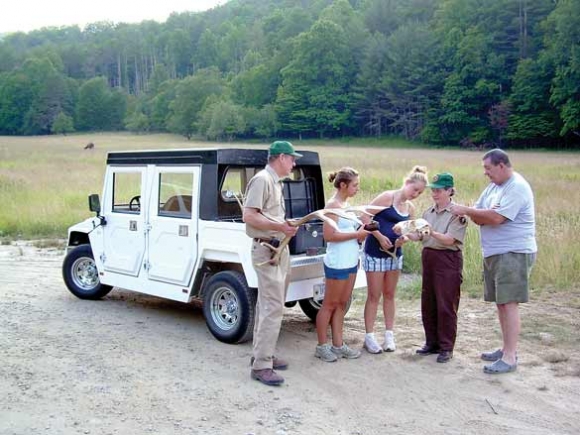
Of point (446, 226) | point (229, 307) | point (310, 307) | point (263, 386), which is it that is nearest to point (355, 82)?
point (310, 307)

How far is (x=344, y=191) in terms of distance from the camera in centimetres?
586

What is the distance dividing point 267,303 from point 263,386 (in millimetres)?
686

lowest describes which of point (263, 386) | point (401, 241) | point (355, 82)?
point (263, 386)

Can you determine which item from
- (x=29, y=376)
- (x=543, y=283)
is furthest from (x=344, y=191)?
(x=543, y=283)

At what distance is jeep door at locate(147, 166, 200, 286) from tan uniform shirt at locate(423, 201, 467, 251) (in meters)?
2.40

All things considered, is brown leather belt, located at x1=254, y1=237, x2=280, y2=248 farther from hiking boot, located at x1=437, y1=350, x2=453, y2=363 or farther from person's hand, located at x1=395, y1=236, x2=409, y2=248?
hiking boot, located at x1=437, y1=350, x2=453, y2=363

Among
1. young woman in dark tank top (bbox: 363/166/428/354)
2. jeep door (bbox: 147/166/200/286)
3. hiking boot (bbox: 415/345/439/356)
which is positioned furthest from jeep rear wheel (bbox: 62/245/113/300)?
hiking boot (bbox: 415/345/439/356)

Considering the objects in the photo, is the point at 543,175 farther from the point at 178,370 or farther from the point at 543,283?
the point at 178,370

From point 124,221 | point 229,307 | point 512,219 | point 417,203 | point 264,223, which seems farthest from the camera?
A: point 417,203

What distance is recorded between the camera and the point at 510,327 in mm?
5645

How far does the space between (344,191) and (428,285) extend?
1.19m

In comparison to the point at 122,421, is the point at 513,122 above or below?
above

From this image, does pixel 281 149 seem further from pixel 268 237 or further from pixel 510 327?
pixel 510 327

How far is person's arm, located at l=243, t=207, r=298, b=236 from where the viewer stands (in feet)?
17.3
